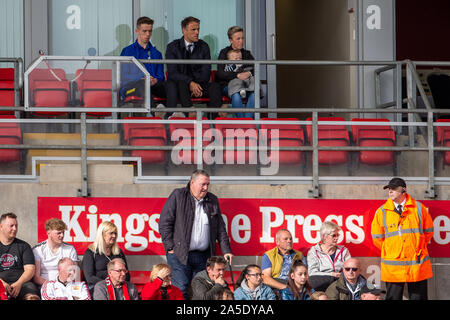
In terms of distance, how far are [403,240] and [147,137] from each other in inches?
122

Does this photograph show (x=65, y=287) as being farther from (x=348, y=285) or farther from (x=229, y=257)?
(x=348, y=285)

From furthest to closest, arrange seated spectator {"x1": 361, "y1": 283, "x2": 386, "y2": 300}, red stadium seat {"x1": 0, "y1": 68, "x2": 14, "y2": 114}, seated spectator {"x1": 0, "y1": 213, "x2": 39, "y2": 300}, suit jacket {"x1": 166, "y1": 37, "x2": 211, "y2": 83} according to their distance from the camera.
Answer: suit jacket {"x1": 166, "y1": 37, "x2": 211, "y2": 83} < red stadium seat {"x1": 0, "y1": 68, "x2": 14, "y2": 114} < seated spectator {"x1": 0, "y1": 213, "x2": 39, "y2": 300} < seated spectator {"x1": 361, "y1": 283, "x2": 386, "y2": 300}

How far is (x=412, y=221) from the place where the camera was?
397 inches

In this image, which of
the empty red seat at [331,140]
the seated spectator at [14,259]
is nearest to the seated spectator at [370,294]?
the empty red seat at [331,140]

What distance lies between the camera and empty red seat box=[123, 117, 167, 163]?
10.6 metres

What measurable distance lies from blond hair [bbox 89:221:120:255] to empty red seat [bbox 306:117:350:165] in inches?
102

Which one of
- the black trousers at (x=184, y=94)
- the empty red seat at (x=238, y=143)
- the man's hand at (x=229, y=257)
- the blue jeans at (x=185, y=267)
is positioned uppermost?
the black trousers at (x=184, y=94)

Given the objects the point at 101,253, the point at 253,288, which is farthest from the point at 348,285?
the point at 101,253

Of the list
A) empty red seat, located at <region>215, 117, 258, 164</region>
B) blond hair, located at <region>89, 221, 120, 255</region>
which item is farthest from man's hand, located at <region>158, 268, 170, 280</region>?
empty red seat, located at <region>215, 117, 258, 164</region>

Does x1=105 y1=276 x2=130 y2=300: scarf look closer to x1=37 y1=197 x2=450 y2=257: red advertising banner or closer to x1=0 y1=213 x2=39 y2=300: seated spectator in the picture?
x1=0 y1=213 x2=39 y2=300: seated spectator

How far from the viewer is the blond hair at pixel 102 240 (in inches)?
383

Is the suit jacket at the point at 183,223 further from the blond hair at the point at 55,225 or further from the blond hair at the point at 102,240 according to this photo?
the blond hair at the point at 55,225

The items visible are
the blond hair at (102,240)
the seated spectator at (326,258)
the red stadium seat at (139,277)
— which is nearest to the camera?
the blond hair at (102,240)

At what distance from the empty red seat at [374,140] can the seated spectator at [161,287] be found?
296 cm
